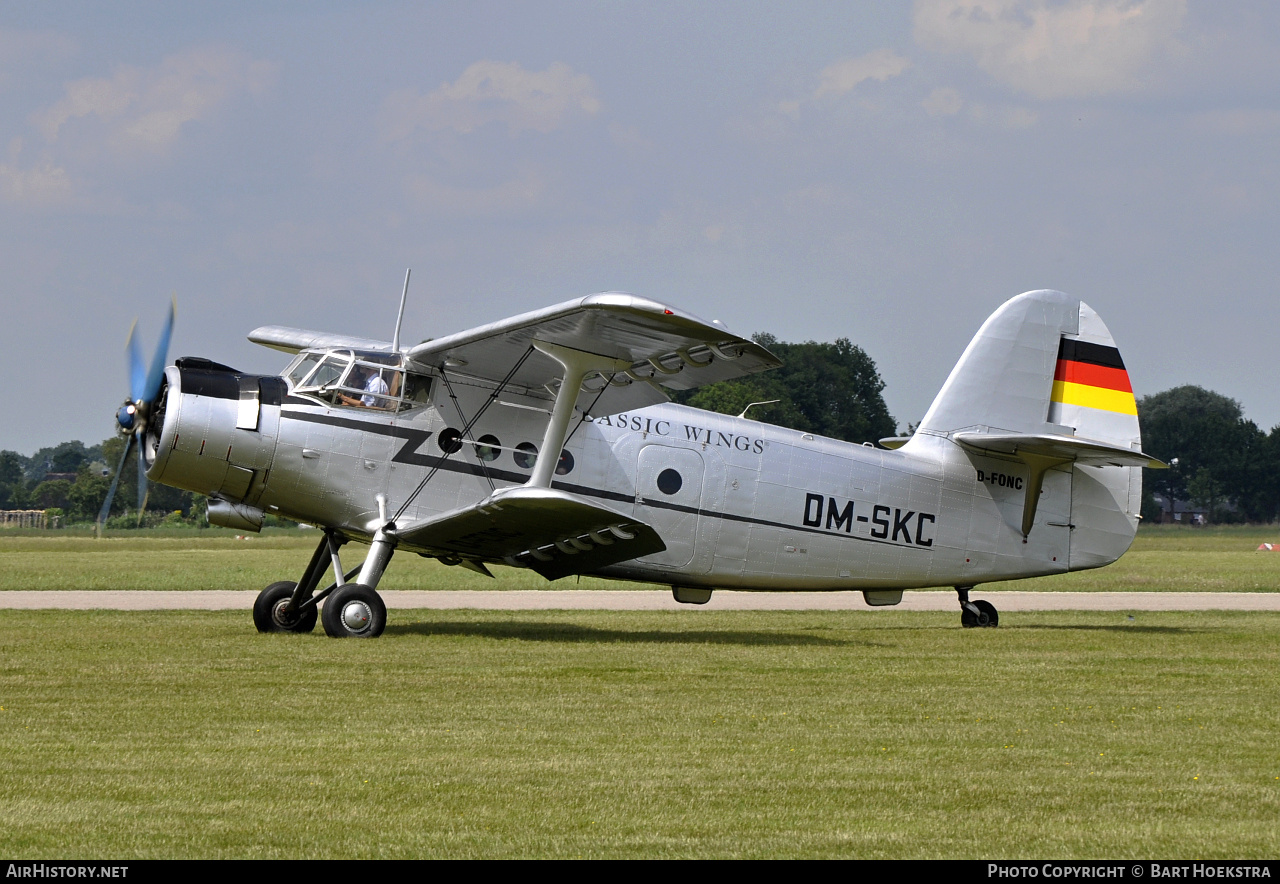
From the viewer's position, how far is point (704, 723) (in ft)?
29.9

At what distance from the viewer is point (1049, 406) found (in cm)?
1827

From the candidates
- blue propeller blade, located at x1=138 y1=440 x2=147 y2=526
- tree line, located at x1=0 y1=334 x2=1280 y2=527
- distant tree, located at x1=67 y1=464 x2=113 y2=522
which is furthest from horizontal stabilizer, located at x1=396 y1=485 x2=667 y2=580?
tree line, located at x1=0 y1=334 x2=1280 y2=527

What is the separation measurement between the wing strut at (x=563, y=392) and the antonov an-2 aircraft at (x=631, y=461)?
0.02 metres

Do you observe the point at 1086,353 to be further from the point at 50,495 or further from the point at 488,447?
the point at 50,495

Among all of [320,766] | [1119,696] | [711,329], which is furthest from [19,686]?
[1119,696]

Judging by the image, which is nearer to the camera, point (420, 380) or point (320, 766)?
point (320, 766)

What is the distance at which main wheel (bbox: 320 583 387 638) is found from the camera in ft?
46.3

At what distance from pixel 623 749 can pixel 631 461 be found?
7.92 metres

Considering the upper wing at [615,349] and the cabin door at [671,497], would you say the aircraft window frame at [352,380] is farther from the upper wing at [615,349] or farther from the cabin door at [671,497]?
the cabin door at [671,497]

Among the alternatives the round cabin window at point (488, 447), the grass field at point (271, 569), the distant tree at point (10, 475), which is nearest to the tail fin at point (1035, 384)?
the round cabin window at point (488, 447)

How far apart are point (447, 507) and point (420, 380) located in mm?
1454

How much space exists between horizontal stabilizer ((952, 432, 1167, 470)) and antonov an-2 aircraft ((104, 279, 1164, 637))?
49mm

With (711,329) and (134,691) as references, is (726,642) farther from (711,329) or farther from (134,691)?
(134,691)

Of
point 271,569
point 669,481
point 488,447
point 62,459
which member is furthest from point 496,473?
point 62,459
